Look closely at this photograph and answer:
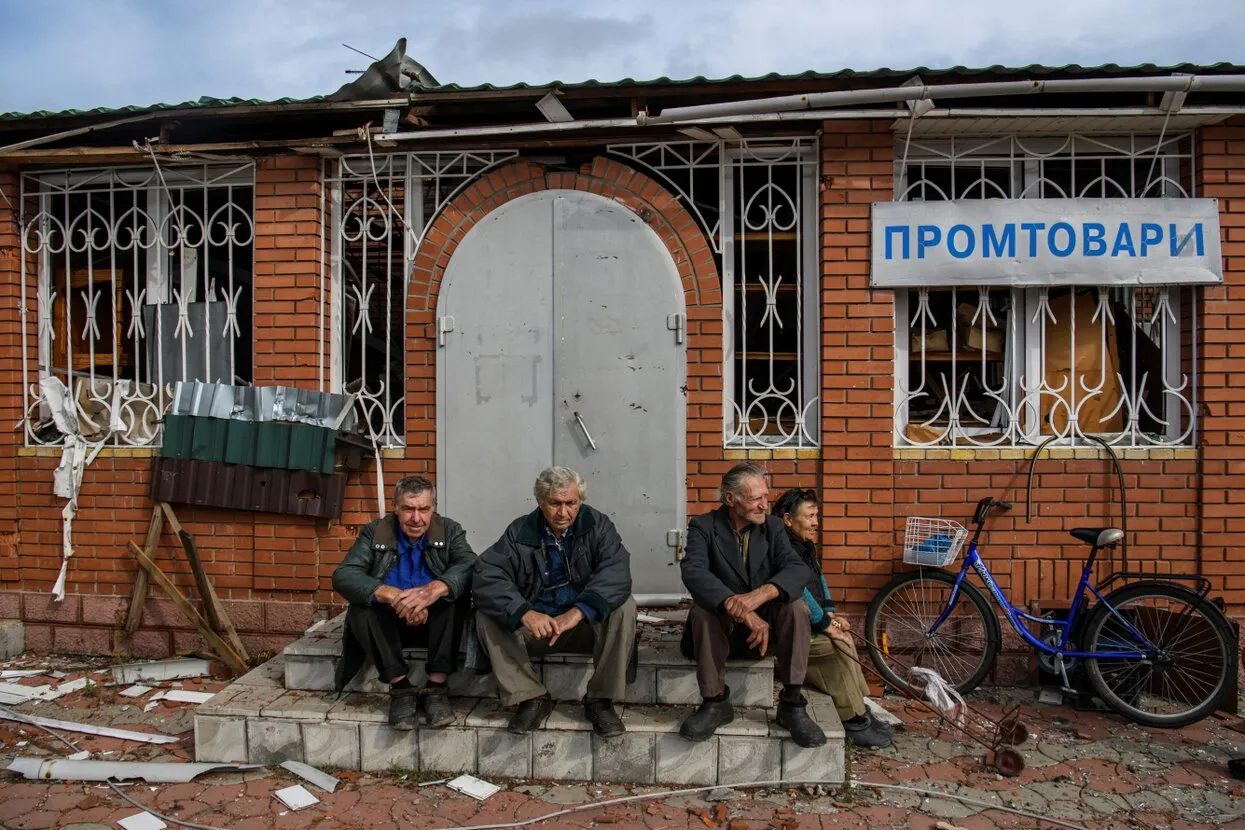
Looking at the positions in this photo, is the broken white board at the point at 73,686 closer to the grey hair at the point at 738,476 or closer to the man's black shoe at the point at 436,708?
the man's black shoe at the point at 436,708

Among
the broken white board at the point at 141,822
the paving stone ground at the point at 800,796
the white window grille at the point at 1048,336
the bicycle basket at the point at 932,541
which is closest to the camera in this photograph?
the broken white board at the point at 141,822

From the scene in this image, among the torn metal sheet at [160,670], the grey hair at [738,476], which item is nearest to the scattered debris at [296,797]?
the torn metal sheet at [160,670]

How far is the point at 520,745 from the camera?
4.01 meters

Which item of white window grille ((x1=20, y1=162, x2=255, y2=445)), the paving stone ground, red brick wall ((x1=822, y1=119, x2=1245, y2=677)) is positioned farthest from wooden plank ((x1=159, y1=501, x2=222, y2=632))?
red brick wall ((x1=822, y1=119, x2=1245, y2=677))

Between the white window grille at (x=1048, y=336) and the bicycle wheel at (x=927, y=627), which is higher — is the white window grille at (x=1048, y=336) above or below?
above

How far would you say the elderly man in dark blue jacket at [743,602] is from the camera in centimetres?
390

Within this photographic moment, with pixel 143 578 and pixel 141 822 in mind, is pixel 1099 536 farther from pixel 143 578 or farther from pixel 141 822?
pixel 143 578

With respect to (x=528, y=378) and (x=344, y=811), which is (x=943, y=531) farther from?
(x=344, y=811)

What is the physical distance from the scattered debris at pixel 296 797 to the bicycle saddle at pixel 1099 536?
4120mm

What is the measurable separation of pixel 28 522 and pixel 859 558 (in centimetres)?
540

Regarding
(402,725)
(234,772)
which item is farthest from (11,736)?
(402,725)

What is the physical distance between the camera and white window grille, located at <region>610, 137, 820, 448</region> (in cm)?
527

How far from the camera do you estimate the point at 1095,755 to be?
167 inches

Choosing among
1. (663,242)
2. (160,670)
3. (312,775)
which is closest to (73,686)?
(160,670)
